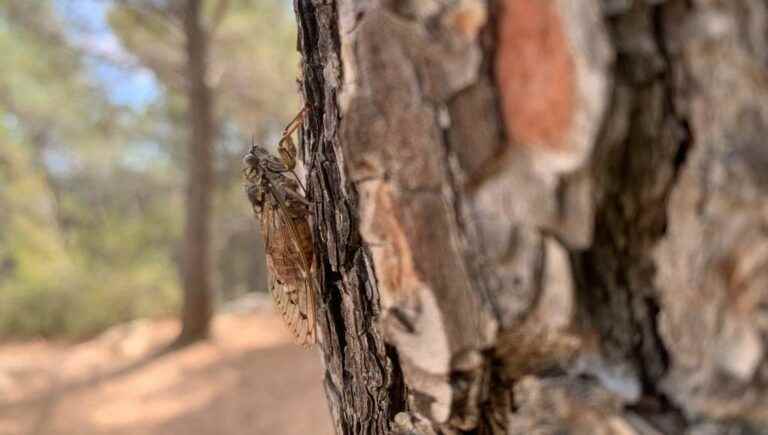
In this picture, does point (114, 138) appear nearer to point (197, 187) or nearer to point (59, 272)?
point (59, 272)

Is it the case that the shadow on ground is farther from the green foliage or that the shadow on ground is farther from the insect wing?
the insect wing

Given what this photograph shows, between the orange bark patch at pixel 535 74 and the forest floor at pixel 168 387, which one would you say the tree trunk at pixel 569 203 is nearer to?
the orange bark patch at pixel 535 74

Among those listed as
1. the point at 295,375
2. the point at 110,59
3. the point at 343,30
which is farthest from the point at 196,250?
the point at 343,30

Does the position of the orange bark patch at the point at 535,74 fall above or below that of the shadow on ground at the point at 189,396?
above

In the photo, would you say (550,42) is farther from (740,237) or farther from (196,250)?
(196,250)

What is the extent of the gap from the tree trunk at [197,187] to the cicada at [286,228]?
448 cm

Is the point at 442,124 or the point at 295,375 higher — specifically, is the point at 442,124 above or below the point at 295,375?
above

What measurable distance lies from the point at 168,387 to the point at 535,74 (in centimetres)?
524

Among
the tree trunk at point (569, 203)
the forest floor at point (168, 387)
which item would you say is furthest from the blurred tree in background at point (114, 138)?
the tree trunk at point (569, 203)

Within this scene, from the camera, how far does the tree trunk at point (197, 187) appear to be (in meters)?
5.73

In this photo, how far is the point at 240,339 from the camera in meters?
6.21

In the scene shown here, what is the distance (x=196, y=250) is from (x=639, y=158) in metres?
5.90

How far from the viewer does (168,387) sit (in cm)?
517

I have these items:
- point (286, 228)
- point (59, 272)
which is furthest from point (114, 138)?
point (286, 228)
